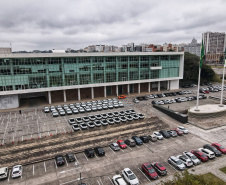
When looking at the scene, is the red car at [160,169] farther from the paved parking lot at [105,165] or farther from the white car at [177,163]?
the white car at [177,163]

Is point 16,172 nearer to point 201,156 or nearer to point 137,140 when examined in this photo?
point 137,140

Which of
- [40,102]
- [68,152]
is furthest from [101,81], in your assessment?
[68,152]

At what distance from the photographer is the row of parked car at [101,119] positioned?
41.4 m

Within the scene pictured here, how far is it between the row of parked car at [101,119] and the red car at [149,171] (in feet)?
57.9

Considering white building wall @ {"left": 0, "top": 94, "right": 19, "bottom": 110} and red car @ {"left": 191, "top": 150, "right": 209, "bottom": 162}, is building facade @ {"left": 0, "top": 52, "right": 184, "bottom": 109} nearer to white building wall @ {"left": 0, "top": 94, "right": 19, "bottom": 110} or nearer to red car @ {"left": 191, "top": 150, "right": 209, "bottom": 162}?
white building wall @ {"left": 0, "top": 94, "right": 19, "bottom": 110}

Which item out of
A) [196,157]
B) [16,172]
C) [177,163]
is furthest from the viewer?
[196,157]

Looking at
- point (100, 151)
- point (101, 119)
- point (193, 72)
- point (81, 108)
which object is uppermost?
point (193, 72)

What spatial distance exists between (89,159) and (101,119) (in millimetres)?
16882

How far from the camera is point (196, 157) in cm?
2845

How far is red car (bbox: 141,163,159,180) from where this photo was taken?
24.5 metres

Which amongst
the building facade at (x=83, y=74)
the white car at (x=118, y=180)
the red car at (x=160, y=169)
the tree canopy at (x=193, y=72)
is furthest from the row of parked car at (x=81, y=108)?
the tree canopy at (x=193, y=72)

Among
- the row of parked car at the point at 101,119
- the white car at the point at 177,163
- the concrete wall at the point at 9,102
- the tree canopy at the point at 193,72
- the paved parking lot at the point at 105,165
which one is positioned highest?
the tree canopy at the point at 193,72

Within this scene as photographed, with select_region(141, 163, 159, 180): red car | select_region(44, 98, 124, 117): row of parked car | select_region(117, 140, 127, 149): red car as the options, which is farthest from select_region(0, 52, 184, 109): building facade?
select_region(141, 163, 159, 180): red car

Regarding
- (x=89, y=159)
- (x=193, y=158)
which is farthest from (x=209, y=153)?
(x=89, y=159)
